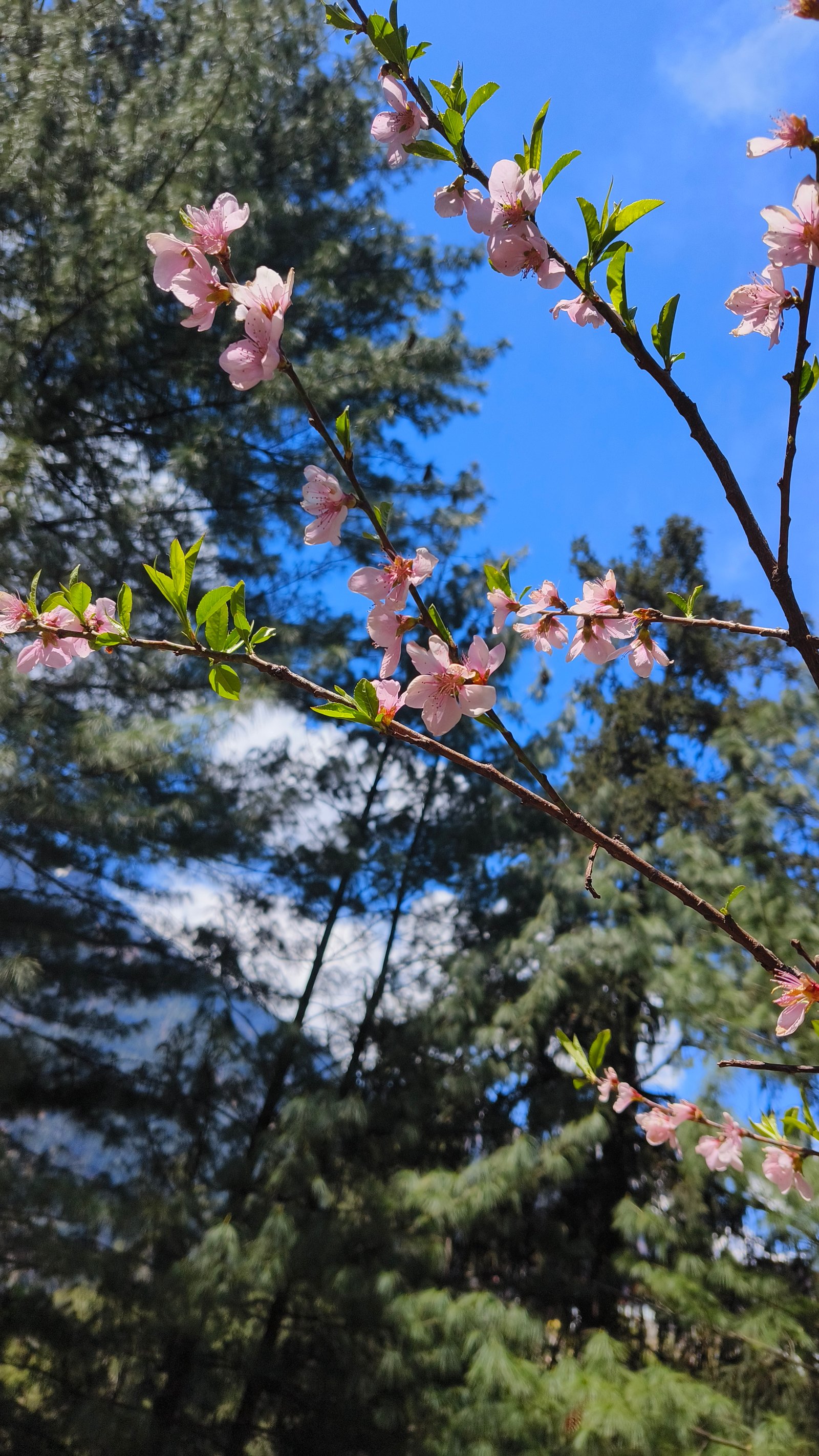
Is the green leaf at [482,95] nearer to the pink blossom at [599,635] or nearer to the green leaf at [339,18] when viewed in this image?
the green leaf at [339,18]

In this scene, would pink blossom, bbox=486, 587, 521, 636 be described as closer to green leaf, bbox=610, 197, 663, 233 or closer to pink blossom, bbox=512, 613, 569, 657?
pink blossom, bbox=512, 613, 569, 657

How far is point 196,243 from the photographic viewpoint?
0.62m

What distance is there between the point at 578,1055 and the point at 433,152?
804mm

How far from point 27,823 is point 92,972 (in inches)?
38.3

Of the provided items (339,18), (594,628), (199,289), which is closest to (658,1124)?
(594,628)

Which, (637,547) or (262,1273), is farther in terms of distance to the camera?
(637,547)

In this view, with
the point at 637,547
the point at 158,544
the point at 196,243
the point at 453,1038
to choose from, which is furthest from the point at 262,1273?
the point at 637,547

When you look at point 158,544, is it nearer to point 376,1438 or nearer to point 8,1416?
point 8,1416

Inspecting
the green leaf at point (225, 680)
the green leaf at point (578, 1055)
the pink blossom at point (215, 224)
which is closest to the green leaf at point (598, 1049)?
the green leaf at point (578, 1055)

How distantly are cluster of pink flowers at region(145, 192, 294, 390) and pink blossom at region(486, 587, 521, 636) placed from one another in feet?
0.75

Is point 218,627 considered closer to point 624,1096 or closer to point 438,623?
point 438,623

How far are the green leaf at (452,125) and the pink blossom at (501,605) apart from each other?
0.29m

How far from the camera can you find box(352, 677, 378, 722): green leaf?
1.60 feet

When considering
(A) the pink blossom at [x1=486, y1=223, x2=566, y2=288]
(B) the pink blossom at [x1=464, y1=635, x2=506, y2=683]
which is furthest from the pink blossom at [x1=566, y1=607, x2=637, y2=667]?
(A) the pink blossom at [x1=486, y1=223, x2=566, y2=288]
